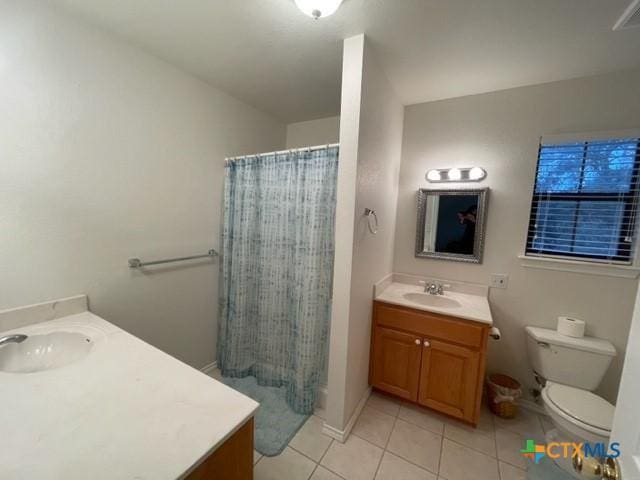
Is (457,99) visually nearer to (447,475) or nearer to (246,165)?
(246,165)

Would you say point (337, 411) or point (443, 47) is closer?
point (443, 47)

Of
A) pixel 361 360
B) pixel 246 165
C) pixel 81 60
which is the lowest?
pixel 361 360

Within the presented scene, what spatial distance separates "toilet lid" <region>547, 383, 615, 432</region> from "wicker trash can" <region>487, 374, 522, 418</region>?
0.91 ft

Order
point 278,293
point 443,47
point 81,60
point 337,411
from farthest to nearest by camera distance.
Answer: point 278,293, point 337,411, point 443,47, point 81,60

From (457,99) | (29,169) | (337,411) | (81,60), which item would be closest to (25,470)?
(29,169)

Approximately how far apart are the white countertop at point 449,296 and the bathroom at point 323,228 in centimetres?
2

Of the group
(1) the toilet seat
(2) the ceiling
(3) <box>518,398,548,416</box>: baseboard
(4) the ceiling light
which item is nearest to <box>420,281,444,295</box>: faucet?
(1) the toilet seat

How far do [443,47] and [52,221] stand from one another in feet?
7.39

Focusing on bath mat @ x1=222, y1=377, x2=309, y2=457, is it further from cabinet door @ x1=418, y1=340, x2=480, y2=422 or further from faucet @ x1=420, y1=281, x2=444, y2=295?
faucet @ x1=420, y1=281, x2=444, y2=295

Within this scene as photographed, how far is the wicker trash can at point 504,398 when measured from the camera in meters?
1.73

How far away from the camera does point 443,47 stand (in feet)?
4.64

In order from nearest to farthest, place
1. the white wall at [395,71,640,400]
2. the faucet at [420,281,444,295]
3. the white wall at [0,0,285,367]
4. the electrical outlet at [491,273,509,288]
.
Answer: the white wall at [0,0,285,367], the white wall at [395,71,640,400], the electrical outlet at [491,273,509,288], the faucet at [420,281,444,295]

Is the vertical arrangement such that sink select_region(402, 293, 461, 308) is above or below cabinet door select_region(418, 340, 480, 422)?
above

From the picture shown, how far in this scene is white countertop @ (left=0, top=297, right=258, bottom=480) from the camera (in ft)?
1.85
